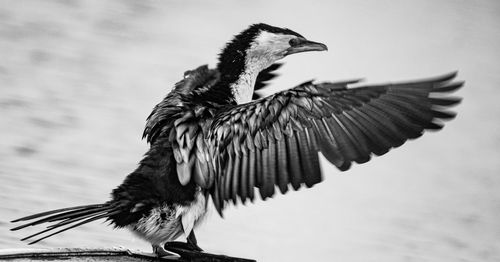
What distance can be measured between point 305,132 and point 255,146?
0.20 m

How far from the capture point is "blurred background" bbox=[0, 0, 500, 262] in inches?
233

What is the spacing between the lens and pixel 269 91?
24.6 ft

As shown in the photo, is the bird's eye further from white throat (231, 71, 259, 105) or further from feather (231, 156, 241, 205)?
feather (231, 156, 241, 205)

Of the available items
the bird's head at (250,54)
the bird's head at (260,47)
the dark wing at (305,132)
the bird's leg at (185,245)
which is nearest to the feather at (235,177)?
the dark wing at (305,132)

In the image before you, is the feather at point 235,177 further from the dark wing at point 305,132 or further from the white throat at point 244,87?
the white throat at point 244,87

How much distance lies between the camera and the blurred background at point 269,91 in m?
5.91

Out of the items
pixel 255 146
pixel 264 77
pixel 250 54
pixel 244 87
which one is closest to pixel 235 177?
pixel 255 146

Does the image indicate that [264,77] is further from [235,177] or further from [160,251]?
[160,251]

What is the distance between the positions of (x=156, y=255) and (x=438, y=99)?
4.08ft

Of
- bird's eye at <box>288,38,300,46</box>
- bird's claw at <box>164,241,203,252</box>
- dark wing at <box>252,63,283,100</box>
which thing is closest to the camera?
bird's claw at <box>164,241,203,252</box>

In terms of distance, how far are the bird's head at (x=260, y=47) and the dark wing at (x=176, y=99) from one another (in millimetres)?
98

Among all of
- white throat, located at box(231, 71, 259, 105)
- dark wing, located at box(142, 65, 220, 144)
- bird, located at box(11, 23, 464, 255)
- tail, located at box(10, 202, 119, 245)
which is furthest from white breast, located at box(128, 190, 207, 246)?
white throat, located at box(231, 71, 259, 105)

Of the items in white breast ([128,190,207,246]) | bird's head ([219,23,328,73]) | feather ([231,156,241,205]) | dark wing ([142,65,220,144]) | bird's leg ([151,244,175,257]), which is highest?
bird's head ([219,23,328,73])

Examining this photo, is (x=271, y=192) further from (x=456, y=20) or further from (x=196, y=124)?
(x=456, y=20)
